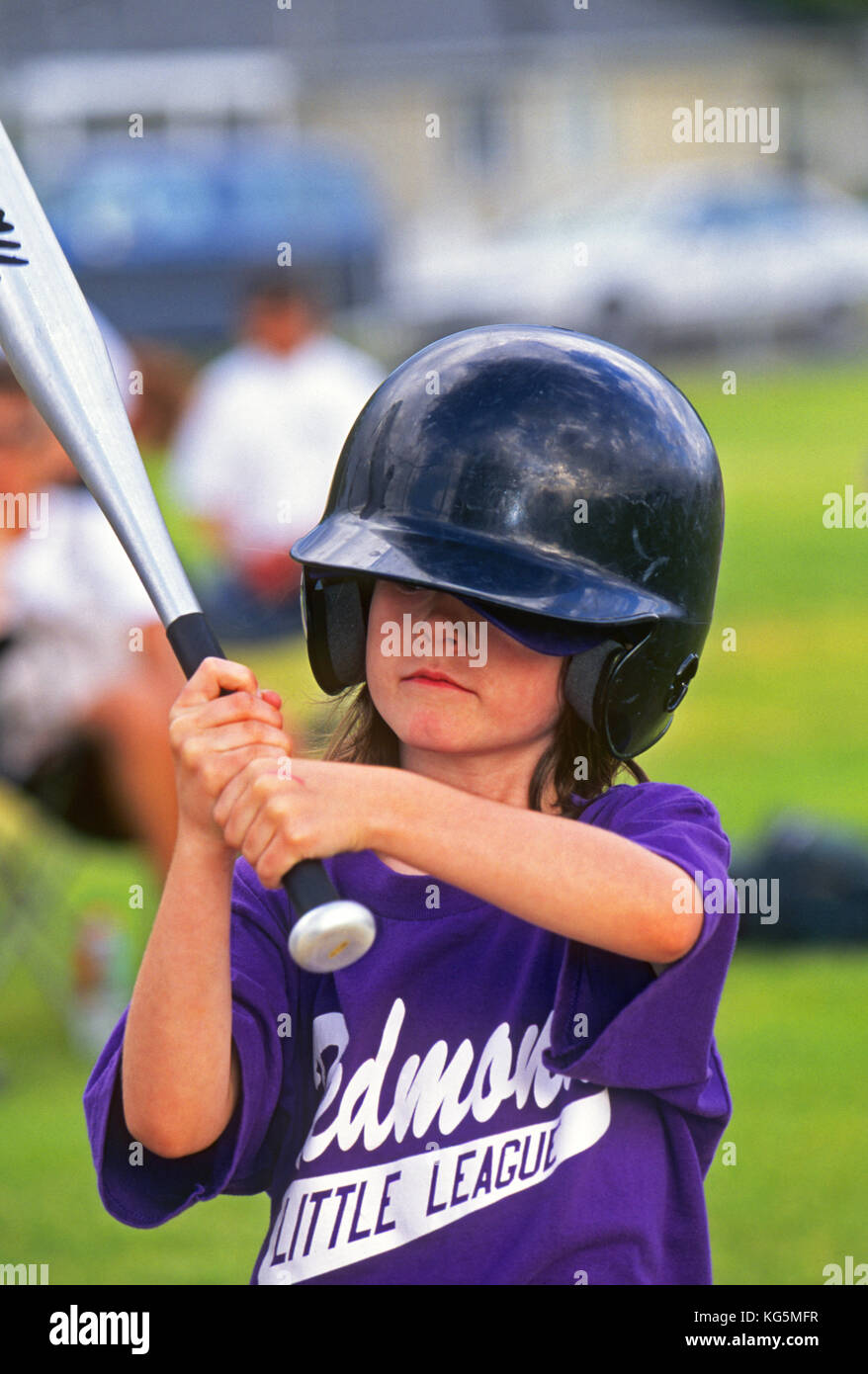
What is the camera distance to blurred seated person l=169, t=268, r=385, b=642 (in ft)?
27.7

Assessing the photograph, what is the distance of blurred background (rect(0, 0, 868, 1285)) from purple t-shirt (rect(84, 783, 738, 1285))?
24.1 inches

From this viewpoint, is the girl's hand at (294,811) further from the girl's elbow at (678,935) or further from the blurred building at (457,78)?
the blurred building at (457,78)

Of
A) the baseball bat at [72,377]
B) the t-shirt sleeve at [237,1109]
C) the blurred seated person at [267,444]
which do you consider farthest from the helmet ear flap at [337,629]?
the blurred seated person at [267,444]

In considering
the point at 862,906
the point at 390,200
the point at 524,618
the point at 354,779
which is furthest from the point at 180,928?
the point at 390,200

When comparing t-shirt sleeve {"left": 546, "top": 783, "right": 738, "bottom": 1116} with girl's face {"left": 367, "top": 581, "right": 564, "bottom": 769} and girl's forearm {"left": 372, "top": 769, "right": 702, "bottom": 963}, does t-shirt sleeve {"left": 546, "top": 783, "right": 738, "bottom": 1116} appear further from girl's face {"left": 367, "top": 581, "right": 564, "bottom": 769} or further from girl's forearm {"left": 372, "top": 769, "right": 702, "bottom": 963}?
girl's face {"left": 367, "top": 581, "right": 564, "bottom": 769}

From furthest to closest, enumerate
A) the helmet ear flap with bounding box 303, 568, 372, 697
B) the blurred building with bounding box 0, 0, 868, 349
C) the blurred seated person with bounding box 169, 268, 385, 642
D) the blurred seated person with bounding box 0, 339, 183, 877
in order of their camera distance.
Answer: the blurred building with bounding box 0, 0, 868, 349 → the blurred seated person with bounding box 169, 268, 385, 642 → the blurred seated person with bounding box 0, 339, 183, 877 → the helmet ear flap with bounding box 303, 568, 372, 697

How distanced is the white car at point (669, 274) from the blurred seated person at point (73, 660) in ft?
66.4

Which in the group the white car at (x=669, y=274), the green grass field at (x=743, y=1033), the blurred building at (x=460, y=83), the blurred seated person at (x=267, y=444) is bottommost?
the green grass field at (x=743, y=1033)

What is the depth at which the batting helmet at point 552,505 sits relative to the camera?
176 cm

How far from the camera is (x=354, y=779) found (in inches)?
60.5

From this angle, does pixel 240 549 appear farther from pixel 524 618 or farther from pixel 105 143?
pixel 105 143

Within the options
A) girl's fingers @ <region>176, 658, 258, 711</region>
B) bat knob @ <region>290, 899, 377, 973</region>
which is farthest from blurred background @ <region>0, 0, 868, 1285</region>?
bat knob @ <region>290, 899, 377, 973</region>

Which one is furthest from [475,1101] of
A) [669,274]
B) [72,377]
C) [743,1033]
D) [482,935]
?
[669,274]

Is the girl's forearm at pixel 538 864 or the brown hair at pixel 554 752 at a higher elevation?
the brown hair at pixel 554 752
